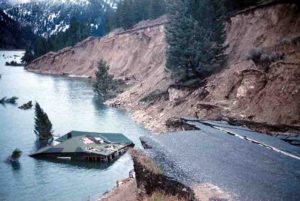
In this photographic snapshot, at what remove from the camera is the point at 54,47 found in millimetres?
136250

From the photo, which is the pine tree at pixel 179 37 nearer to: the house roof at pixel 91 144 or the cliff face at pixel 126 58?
the cliff face at pixel 126 58

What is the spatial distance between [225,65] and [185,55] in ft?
14.9

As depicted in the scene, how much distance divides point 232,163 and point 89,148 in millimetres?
25415

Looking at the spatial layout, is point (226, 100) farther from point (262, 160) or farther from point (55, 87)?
point (55, 87)

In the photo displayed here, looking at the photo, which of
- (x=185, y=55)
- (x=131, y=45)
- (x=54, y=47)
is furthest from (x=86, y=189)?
(x=54, y=47)

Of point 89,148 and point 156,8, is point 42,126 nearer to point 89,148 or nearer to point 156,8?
point 89,148

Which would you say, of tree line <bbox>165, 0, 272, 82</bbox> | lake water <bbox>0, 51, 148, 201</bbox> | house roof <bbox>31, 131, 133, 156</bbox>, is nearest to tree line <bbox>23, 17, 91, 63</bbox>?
lake water <bbox>0, 51, 148, 201</bbox>

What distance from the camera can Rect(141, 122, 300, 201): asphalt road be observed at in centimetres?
852

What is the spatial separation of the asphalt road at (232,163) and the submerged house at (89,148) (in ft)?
68.0

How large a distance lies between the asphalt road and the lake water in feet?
45.6

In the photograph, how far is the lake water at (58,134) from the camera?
26.6 m

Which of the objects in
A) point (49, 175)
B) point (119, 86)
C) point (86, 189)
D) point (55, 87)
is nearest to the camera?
point (86, 189)

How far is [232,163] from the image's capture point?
33.4 feet

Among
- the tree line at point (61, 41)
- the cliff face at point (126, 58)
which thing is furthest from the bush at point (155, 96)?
the tree line at point (61, 41)
